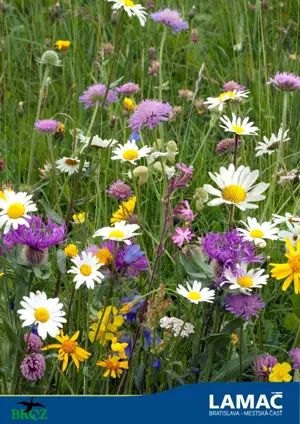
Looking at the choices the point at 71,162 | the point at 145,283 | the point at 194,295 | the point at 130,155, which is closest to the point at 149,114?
the point at 130,155

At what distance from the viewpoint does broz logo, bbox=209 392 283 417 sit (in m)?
1.17

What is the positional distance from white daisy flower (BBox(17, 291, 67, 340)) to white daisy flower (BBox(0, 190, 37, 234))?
0.11 meters

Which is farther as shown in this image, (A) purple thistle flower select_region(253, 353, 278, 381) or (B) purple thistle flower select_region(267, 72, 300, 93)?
(B) purple thistle flower select_region(267, 72, 300, 93)

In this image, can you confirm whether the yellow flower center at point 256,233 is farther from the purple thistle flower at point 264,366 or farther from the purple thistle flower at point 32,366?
the purple thistle flower at point 32,366

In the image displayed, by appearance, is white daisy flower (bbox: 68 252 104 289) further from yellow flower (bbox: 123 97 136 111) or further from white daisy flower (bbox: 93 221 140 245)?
yellow flower (bbox: 123 97 136 111)

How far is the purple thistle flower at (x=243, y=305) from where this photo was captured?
4.05ft

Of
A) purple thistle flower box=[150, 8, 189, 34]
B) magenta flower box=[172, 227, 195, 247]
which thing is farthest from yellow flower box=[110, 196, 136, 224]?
purple thistle flower box=[150, 8, 189, 34]

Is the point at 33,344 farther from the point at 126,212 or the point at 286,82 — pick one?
the point at 286,82

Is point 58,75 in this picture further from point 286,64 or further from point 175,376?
point 175,376

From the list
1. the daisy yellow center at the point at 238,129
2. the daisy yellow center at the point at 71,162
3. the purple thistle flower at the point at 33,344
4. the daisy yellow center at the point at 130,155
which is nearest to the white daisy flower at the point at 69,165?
the daisy yellow center at the point at 71,162

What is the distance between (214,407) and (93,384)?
0.22 meters

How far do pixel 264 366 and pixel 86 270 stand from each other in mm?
318

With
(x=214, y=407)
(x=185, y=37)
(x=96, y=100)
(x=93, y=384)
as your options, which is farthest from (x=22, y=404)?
(x=185, y=37)

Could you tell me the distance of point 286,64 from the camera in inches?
97.3
